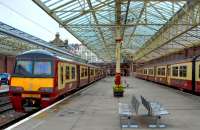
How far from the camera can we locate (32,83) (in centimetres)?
1853

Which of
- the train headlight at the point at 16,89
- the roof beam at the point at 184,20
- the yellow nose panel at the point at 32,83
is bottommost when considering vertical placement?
the train headlight at the point at 16,89

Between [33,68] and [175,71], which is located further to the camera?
[175,71]

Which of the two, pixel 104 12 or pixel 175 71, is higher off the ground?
pixel 104 12

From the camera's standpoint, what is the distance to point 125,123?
12.9m

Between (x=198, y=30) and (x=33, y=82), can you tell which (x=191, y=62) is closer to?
(x=198, y=30)

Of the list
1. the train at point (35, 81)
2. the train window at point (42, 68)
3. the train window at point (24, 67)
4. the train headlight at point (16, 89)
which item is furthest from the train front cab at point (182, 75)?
the train headlight at point (16, 89)

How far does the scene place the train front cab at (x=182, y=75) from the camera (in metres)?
30.3

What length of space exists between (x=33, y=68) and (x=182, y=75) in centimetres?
1705

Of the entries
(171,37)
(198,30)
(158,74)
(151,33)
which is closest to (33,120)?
(198,30)

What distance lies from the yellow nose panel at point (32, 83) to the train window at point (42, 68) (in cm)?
40

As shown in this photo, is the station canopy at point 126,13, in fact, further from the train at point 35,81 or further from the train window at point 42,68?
the train window at point 42,68

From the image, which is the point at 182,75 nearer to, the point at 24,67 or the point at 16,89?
the point at 24,67

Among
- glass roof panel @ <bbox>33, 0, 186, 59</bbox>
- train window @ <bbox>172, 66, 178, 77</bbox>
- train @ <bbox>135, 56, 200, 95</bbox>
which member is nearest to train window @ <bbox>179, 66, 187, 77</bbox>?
train @ <bbox>135, 56, 200, 95</bbox>

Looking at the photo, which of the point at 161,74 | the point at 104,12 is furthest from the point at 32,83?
the point at 161,74
